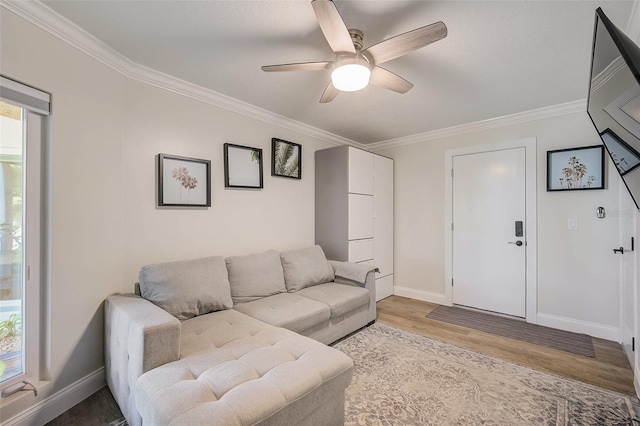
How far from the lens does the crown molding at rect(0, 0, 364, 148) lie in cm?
155

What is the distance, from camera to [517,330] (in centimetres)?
299

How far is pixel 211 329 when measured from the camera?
192 centimetres

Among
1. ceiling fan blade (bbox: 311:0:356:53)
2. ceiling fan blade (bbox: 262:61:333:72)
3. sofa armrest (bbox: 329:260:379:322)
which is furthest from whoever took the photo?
sofa armrest (bbox: 329:260:379:322)

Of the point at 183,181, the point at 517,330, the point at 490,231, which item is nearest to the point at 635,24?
the point at 490,231

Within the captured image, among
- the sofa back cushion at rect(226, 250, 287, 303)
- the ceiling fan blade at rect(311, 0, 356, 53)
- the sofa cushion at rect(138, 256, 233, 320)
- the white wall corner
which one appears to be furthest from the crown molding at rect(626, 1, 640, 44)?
the sofa cushion at rect(138, 256, 233, 320)

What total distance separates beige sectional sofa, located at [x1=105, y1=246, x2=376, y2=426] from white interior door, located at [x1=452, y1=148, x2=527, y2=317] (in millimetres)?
1683

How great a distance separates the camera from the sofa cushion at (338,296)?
8.48ft

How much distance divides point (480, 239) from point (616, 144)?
7.80 feet

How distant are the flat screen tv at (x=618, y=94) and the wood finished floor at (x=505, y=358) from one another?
152 cm

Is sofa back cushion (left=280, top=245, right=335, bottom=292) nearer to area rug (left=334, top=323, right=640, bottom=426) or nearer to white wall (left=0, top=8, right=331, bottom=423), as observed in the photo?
white wall (left=0, top=8, right=331, bottom=423)

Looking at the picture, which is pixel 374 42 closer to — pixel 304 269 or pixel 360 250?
pixel 304 269

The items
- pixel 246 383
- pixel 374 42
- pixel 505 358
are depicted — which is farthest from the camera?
pixel 505 358

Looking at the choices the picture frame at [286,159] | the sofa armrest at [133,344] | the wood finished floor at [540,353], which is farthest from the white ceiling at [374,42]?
the wood finished floor at [540,353]

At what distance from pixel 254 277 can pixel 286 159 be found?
1.51 metres
